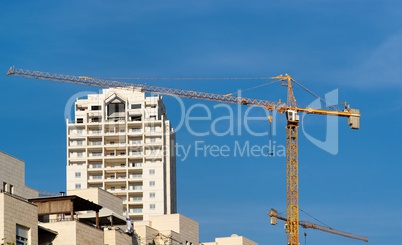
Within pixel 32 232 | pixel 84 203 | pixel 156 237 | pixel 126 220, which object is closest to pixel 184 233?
pixel 156 237

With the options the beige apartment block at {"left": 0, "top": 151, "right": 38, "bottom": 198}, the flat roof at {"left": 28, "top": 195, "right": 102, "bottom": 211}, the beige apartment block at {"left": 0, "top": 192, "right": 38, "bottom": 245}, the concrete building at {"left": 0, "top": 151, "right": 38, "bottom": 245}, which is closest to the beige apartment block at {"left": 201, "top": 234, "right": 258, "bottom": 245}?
the flat roof at {"left": 28, "top": 195, "right": 102, "bottom": 211}

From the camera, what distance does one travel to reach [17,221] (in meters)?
99.1

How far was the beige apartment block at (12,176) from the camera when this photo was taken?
113 m

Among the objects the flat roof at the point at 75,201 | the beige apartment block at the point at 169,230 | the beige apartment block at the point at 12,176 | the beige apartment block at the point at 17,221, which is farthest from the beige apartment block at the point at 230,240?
the beige apartment block at the point at 17,221

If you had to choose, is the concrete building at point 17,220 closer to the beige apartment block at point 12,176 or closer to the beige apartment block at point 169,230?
the beige apartment block at point 12,176

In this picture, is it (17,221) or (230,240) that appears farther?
(230,240)

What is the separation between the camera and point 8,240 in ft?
318

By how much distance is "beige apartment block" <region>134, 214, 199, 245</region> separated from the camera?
430 feet

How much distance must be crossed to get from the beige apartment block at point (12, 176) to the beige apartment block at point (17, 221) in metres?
11.1

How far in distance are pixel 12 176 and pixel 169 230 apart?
90.7 feet

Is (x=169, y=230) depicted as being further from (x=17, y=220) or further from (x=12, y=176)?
(x=17, y=220)

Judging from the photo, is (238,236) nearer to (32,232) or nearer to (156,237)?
(156,237)

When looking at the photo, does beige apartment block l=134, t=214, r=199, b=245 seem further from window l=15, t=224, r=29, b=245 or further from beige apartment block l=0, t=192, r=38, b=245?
window l=15, t=224, r=29, b=245

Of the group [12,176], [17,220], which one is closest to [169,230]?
[12,176]
